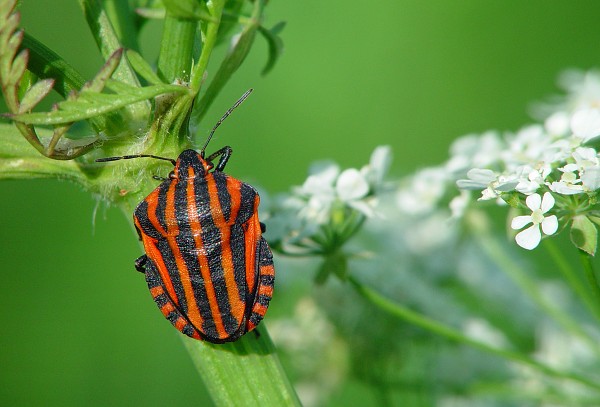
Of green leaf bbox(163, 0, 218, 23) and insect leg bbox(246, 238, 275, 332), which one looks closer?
green leaf bbox(163, 0, 218, 23)

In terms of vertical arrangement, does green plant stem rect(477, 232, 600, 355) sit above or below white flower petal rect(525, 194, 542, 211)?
below

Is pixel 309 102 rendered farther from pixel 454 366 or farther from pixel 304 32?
pixel 454 366

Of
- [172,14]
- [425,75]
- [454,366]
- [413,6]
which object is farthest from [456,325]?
[413,6]

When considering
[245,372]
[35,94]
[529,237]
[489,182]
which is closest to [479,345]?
[529,237]

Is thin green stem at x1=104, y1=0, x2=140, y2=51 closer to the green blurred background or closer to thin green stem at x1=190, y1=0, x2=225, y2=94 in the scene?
thin green stem at x1=190, y1=0, x2=225, y2=94

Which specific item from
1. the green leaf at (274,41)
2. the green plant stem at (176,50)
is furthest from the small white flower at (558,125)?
the green plant stem at (176,50)

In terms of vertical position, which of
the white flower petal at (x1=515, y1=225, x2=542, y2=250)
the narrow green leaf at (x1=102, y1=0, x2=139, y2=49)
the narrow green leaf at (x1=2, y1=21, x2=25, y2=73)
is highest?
the narrow green leaf at (x1=2, y1=21, x2=25, y2=73)

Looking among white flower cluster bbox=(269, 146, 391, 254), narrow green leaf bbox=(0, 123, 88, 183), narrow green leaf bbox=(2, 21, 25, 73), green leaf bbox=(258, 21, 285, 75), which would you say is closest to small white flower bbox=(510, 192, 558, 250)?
white flower cluster bbox=(269, 146, 391, 254)
